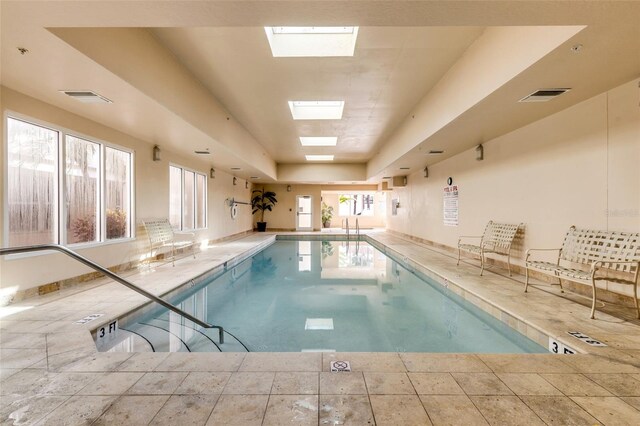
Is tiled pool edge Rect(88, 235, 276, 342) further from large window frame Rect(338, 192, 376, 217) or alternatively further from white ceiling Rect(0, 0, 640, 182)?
large window frame Rect(338, 192, 376, 217)

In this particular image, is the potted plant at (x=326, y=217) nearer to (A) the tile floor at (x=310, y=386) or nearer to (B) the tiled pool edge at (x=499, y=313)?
(B) the tiled pool edge at (x=499, y=313)

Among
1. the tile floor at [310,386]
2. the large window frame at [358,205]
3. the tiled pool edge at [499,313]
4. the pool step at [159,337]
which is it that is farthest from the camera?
the large window frame at [358,205]

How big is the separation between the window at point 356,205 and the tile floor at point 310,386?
16.2 m

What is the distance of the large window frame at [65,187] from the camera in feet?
10.6

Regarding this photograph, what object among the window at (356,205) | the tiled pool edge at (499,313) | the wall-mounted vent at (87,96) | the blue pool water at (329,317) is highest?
the wall-mounted vent at (87,96)

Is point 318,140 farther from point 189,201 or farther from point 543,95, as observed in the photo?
point 543,95

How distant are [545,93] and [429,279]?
10.4ft

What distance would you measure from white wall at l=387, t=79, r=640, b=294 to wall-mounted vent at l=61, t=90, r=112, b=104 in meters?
5.80

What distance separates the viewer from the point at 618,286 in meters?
3.23

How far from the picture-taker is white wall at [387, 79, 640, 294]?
319 cm

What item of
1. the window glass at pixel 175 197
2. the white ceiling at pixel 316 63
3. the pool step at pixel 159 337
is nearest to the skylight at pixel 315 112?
the white ceiling at pixel 316 63

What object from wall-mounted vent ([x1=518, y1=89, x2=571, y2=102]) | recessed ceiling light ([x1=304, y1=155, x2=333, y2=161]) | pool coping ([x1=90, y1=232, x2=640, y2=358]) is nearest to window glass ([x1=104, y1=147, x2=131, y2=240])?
pool coping ([x1=90, y1=232, x2=640, y2=358])

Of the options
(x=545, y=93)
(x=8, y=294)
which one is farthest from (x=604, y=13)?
(x=8, y=294)

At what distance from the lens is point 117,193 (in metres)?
5.08
